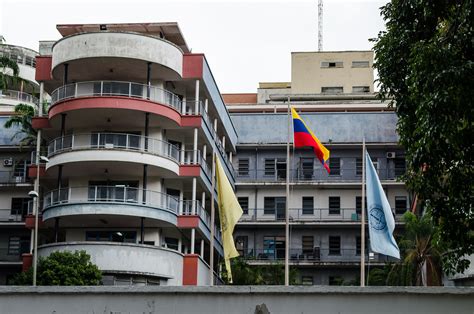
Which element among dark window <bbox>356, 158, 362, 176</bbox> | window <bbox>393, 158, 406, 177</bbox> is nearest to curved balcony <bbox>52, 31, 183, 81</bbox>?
dark window <bbox>356, 158, 362, 176</bbox>

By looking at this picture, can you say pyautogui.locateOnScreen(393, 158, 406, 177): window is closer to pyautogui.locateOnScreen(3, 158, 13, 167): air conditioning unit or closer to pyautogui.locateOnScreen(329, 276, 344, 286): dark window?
pyautogui.locateOnScreen(329, 276, 344, 286): dark window

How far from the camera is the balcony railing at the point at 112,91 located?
48656 mm

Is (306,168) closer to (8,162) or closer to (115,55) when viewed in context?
(8,162)

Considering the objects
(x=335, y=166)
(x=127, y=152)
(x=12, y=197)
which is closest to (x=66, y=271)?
(x=127, y=152)

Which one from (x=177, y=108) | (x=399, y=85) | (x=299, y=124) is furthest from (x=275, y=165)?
(x=399, y=85)

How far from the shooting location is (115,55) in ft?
157

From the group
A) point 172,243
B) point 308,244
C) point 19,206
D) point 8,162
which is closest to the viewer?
point 172,243

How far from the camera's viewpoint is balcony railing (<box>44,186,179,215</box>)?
4741 centimetres

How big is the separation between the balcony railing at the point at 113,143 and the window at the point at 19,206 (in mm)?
12103

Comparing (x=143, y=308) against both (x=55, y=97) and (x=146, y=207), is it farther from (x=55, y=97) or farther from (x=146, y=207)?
(x=55, y=97)

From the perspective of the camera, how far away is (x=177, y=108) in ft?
167

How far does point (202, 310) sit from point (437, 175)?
20.7 feet

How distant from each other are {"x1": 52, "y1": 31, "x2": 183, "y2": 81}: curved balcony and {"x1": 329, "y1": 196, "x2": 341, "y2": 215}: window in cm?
1893

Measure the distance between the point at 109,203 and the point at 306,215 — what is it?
832 inches
